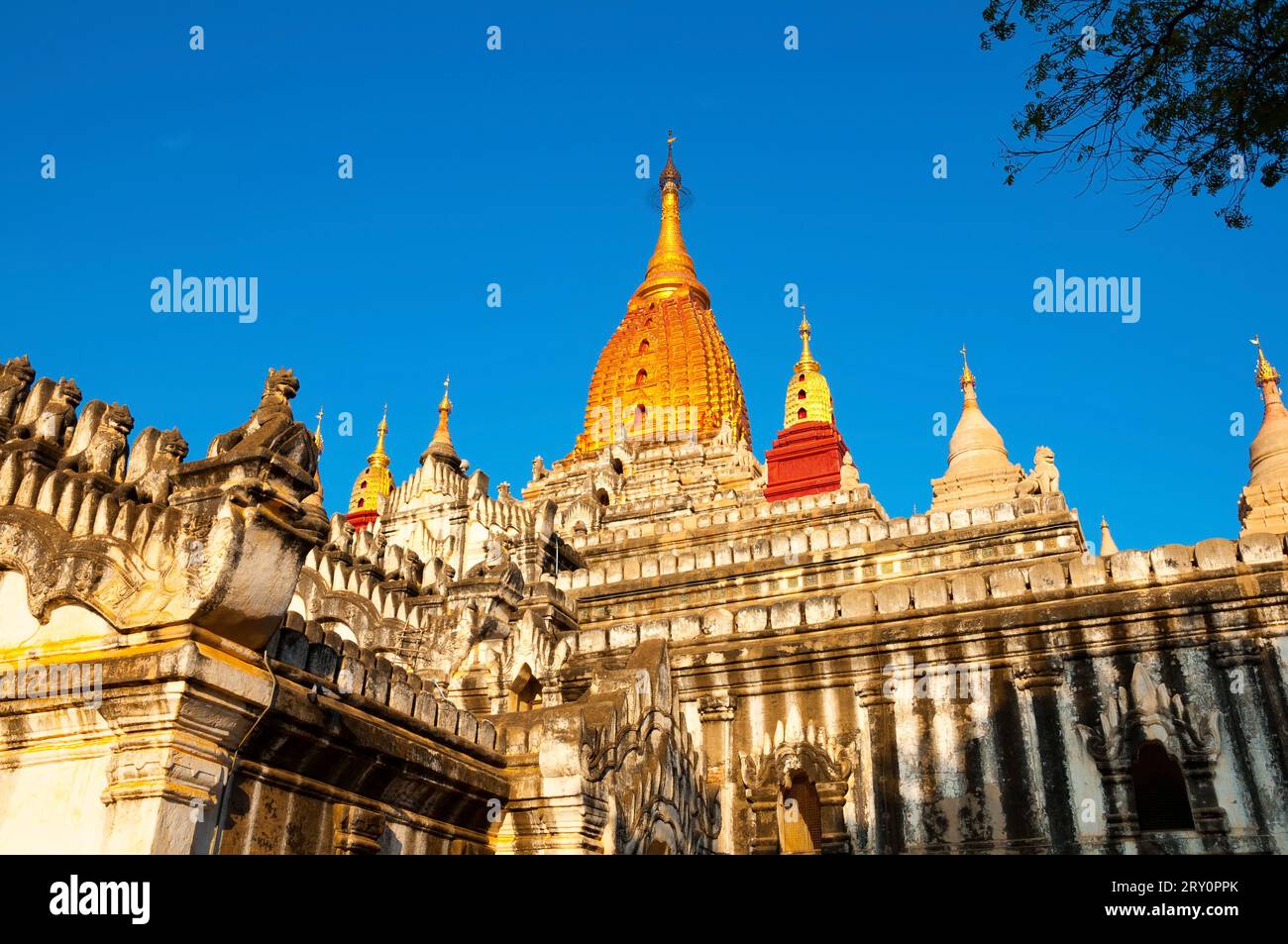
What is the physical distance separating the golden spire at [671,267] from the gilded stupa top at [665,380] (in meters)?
0.28

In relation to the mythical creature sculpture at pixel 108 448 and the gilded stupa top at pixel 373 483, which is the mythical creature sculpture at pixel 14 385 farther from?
the gilded stupa top at pixel 373 483

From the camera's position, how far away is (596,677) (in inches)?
612

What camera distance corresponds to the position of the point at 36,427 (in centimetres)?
1242

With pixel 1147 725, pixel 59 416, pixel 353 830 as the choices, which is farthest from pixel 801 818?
pixel 59 416

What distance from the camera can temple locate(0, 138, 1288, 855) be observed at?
8875mm

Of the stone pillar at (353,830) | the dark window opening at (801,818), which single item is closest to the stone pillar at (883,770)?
the dark window opening at (801,818)

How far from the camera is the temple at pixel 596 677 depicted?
349 inches

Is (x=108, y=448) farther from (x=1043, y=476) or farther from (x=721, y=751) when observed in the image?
(x=1043, y=476)

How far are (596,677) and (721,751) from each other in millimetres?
4224

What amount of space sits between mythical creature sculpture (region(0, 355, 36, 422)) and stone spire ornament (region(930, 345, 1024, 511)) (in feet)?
128

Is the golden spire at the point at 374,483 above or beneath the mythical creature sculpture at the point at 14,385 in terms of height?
above

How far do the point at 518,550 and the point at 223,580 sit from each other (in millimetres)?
20604
